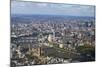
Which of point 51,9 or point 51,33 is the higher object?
point 51,9

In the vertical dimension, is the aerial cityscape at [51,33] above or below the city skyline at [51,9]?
below

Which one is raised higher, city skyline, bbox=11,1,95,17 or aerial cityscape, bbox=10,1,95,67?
city skyline, bbox=11,1,95,17
